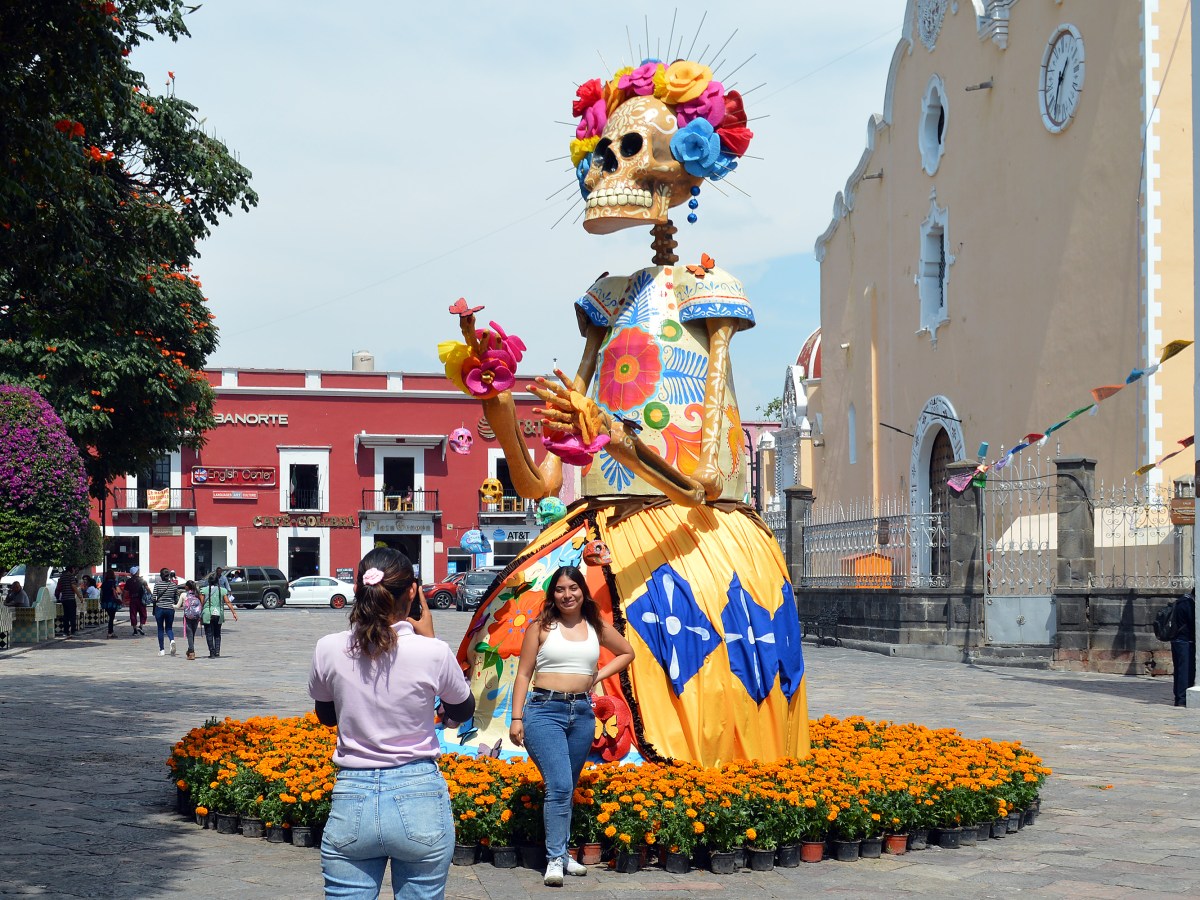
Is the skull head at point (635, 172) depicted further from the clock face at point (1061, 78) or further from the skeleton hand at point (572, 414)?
the clock face at point (1061, 78)

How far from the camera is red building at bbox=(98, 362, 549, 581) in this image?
46.8 m

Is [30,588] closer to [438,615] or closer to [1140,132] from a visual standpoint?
[438,615]

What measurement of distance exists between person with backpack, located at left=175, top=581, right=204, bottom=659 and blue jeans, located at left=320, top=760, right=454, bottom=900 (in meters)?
17.0

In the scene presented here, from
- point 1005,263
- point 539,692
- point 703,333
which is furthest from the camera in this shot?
point 1005,263

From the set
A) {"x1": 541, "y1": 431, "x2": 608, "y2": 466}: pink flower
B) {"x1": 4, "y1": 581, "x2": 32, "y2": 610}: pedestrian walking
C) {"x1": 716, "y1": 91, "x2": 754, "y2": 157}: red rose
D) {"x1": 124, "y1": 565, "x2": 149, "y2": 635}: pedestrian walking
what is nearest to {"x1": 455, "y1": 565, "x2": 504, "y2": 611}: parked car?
{"x1": 124, "y1": 565, "x2": 149, "y2": 635}: pedestrian walking

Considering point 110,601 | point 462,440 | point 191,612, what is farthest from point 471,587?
point 462,440

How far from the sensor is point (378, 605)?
409 cm

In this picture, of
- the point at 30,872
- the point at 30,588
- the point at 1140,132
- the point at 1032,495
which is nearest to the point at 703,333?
the point at 30,872

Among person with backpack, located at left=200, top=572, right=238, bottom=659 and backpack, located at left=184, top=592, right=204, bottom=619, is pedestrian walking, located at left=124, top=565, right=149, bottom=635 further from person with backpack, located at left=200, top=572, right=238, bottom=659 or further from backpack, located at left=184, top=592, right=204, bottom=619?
person with backpack, located at left=200, top=572, right=238, bottom=659

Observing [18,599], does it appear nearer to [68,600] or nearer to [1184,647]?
[68,600]

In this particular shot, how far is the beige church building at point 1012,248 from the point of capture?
63.5 ft

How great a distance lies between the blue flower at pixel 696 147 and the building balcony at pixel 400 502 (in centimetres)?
4153

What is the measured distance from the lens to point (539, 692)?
6004 mm

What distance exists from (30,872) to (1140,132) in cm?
1804
